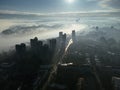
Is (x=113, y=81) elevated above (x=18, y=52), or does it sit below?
below

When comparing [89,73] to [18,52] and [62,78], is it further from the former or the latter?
[18,52]

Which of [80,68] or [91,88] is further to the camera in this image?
[80,68]

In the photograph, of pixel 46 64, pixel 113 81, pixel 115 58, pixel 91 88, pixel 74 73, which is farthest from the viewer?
pixel 115 58

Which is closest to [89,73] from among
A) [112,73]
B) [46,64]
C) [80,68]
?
[80,68]

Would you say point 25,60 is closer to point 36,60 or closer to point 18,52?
point 36,60

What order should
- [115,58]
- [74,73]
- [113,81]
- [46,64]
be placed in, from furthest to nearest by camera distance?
[115,58] → [46,64] → [74,73] → [113,81]

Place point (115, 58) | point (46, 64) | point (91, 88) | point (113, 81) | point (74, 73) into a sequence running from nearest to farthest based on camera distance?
1. point (91, 88)
2. point (113, 81)
3. point (74, 73)
4. point (46, 64)
5. point (115, 58)

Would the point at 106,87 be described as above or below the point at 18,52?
below

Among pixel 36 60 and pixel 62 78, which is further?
pixel 36 60

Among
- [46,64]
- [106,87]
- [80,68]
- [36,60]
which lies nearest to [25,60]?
[36,60]
